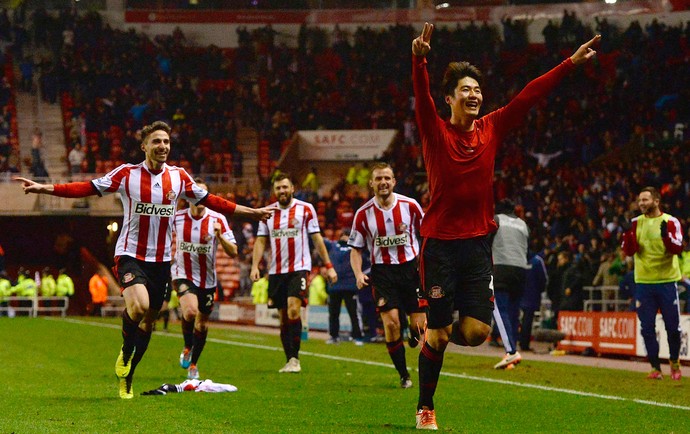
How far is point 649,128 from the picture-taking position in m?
32.8

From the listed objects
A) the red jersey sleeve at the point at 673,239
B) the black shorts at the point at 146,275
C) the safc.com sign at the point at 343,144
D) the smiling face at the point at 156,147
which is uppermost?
the safc.com sign at the point at 343,144

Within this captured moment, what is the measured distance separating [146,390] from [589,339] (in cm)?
937

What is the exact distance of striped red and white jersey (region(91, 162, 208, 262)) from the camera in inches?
380

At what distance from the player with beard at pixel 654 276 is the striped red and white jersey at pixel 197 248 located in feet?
15.5

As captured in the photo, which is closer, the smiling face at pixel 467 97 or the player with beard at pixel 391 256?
the smiling face at pixel 467 97

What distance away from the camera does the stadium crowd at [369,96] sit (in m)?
32.3

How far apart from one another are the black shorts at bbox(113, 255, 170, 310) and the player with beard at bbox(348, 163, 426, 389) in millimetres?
2106

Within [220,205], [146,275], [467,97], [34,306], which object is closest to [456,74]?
[467,97]

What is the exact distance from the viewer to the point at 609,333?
17.4 meters

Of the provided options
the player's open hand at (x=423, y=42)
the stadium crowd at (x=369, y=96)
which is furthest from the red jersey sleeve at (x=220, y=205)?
the stadium crowd at (x=369, y=96)

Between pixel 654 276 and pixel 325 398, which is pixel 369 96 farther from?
pixel 325 398

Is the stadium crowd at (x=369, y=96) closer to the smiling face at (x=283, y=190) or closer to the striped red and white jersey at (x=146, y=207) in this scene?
the smiling face at (x=283, y=190)

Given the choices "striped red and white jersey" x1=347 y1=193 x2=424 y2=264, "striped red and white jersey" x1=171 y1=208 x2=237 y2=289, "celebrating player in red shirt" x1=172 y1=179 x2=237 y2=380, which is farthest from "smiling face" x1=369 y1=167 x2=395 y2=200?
"striped red and white jersey" x1=171 y1=208 x2=237 y2=289

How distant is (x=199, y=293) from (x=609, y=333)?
25.0ft
